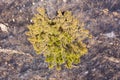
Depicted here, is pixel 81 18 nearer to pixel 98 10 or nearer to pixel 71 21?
pixel 98 10

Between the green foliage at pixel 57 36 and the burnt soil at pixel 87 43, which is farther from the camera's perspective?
the burnt soil at pixel 87 43

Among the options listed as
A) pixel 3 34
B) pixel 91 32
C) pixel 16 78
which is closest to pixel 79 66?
pixel 91 32

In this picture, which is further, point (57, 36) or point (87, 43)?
point (87, 43)

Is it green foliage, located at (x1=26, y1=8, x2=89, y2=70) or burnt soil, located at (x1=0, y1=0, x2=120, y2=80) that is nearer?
green foliage, located at (x1=26, y1=8, x2=89, y2=70)

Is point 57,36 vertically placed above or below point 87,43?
above
